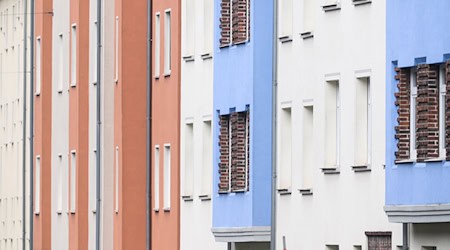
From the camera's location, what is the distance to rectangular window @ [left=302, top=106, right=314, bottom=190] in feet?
141

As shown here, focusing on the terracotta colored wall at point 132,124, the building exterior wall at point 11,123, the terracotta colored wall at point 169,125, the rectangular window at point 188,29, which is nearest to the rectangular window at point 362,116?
the rectangular window at point 188,29

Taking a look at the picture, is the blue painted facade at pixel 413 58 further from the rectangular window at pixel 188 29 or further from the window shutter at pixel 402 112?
the rectangular window at pixel 188 29

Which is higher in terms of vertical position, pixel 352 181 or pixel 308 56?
pixel 308 56

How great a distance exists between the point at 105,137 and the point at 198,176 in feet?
40.1

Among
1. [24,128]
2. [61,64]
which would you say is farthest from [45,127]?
[24,128]

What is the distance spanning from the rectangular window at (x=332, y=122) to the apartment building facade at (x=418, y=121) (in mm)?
4437

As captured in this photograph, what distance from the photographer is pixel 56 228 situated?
73000 mm

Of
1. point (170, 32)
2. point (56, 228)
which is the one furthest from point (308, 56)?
point (56, 228)

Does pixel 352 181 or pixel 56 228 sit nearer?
pixel 352 181

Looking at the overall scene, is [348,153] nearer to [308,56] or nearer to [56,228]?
[308,56]

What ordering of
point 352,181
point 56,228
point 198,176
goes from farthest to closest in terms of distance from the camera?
point 56,228 < point 198,176 < point 352,181

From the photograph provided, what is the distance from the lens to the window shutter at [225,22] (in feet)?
161

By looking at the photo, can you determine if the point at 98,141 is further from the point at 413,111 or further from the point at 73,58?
the point at 413,111

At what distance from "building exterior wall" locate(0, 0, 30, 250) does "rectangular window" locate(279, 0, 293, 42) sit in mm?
36877
